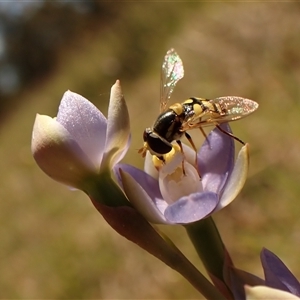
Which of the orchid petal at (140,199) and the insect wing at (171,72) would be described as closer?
the orchid petal at (140,199)

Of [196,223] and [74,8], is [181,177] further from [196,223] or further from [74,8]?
[74,8]

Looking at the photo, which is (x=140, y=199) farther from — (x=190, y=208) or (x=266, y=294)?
(x=266, y=294)

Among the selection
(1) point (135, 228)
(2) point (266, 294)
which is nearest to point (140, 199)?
(1) point (135, 228)

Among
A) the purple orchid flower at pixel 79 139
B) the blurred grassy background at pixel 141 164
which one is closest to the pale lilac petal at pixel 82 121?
the purple orchid flower at pixel 79 139

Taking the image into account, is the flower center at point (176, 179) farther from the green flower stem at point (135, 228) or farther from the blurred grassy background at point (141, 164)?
the blurred grassy background at point (141, 164)

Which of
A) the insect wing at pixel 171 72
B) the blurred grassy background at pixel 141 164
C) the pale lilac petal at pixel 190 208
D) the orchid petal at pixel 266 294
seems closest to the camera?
the orchid petal at pixel 266 294

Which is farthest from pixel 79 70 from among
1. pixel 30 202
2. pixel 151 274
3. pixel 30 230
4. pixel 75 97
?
pixel 75 97
